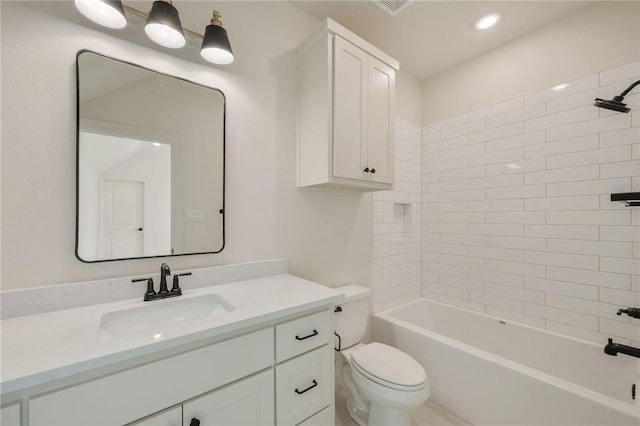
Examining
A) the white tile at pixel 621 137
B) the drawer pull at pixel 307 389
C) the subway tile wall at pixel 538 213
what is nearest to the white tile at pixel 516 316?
the subway tile wall at pixel 538 213

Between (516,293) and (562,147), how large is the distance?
44.1 inches

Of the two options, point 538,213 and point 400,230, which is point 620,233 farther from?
point 400,230

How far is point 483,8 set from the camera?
1.71 metres

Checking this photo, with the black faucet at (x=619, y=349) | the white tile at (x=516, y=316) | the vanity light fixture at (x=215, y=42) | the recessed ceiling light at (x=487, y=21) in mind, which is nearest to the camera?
the vanity light fixture at (x=215, y=42)

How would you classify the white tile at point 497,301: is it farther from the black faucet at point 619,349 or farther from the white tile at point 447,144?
the white tile at point 447,144

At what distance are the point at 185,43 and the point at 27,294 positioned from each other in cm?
126

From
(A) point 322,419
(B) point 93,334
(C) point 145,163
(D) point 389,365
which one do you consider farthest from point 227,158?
(D) point 389,365

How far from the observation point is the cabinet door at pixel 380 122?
1.67 meters

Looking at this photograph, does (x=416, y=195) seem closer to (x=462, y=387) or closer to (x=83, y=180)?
A: (x=462, y=387)

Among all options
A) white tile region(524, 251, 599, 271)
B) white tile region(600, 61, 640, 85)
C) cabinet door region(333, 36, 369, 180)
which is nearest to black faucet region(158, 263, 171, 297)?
cabinet door region(333, 36, 369, 180)

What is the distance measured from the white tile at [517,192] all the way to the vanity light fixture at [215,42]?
7.14ft

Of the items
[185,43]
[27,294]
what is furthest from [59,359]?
[185,43]

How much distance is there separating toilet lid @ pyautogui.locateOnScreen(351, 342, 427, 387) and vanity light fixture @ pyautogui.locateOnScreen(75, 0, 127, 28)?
79.2 inches

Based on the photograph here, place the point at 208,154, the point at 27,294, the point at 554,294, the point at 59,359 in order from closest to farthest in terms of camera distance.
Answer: the point at 59,359
the point at 27,294
the point at 208,154
the point at 554,294
